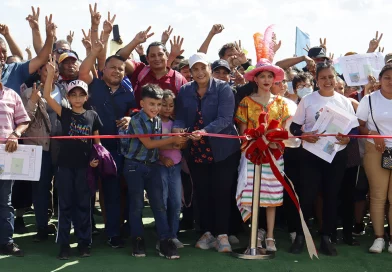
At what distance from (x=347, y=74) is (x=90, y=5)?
3222mm

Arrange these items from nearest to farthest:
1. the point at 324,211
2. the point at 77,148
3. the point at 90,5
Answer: the point at 77,148 → the point at 324,211 → the point at 90,5

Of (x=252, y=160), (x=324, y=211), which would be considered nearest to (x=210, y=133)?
(x=252, y=160)

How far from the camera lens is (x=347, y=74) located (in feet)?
21.2

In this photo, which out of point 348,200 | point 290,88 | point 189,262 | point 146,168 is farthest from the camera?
point 290,88

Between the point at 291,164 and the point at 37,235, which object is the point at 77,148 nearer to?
the point at 37,235

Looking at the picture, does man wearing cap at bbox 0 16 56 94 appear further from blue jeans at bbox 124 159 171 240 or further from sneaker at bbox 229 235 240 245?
sneaker at bbox 229 235 240 245

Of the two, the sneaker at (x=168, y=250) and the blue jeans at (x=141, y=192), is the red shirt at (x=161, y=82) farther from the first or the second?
the sneaker at (x=168, y=250)

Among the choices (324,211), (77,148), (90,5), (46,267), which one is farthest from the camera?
(90,5)

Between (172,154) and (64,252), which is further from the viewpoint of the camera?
(172,154)

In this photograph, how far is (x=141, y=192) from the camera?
533cm

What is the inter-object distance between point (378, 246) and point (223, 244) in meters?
1.65

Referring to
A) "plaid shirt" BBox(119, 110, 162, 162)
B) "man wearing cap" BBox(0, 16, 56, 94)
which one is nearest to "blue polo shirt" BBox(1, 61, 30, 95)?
"man wearing cap" BBox(0, 16, 56, 94)

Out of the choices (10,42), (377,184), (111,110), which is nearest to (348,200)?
(377,184)

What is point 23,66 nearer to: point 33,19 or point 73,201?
point 33,19
